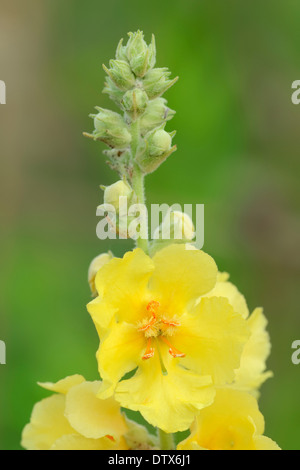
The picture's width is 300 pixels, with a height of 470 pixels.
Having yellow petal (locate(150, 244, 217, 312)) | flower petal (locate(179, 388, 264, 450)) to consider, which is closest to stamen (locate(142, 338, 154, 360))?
yellow petal (locate(150, 244, 217, 312))

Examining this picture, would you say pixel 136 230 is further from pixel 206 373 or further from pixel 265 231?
pixel 265 231

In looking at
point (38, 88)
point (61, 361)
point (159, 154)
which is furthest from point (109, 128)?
point (38, 88)

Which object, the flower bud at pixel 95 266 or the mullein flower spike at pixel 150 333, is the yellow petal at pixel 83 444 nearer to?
the mullein flower spike at pixel 150 333

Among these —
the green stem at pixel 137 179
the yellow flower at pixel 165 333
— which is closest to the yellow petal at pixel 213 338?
the yellow flower at pixel 165 333

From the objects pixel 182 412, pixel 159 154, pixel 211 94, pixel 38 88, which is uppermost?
pixel 38 88

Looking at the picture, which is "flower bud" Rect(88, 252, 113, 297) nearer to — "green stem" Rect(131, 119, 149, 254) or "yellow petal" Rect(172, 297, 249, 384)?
"green stem" Rect(131, 119, 149, 254)

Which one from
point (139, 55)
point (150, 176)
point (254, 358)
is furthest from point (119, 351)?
point (150, 176)
